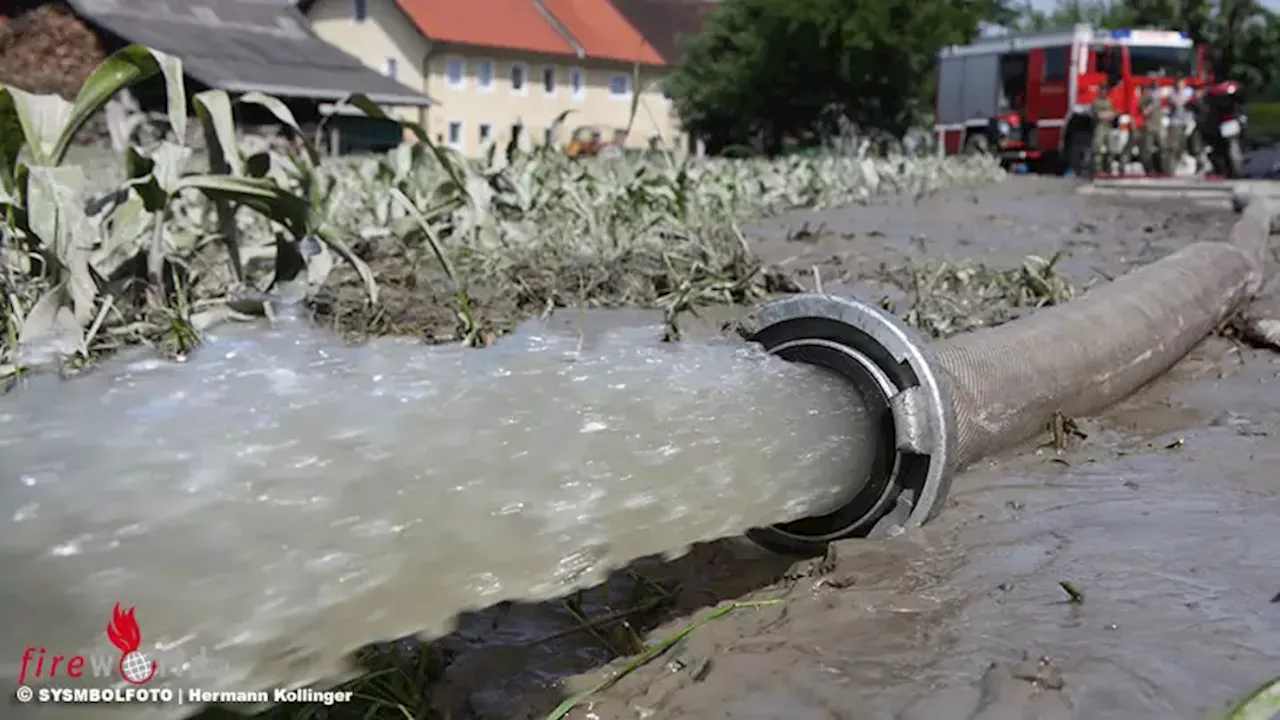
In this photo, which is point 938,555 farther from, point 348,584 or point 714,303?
point 714,303

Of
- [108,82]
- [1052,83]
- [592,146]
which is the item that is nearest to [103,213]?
[108,82]

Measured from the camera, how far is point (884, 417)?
2756 millimetres

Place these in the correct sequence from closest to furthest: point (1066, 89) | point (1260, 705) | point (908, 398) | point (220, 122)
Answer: point (1260, 705)
point (908, 398)
point (220, 122)
point (1066, 89)

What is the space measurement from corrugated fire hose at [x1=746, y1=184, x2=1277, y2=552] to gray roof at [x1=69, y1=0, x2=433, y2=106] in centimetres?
1832

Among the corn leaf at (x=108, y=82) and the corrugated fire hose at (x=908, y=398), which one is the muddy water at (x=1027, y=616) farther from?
the corn leaf at (x=108, y=82)

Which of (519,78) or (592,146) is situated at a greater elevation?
(519,78)

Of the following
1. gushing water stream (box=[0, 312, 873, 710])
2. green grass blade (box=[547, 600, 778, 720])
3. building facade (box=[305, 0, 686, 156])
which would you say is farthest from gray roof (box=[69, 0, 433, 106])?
green grass blade (box=[547, 600, 778, 720])

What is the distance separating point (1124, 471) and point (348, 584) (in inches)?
80.3

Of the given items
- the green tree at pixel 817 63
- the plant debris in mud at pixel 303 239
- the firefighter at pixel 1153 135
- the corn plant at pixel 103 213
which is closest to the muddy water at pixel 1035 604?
the plant debris in mud at pixel 303 239

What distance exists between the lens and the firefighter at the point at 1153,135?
1683cm

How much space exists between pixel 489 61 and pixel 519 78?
1.38 m

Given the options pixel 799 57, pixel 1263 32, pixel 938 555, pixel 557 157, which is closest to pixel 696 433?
pixel 938 555

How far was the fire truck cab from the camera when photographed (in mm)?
19625

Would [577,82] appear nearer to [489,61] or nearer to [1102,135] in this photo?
[489,61]
